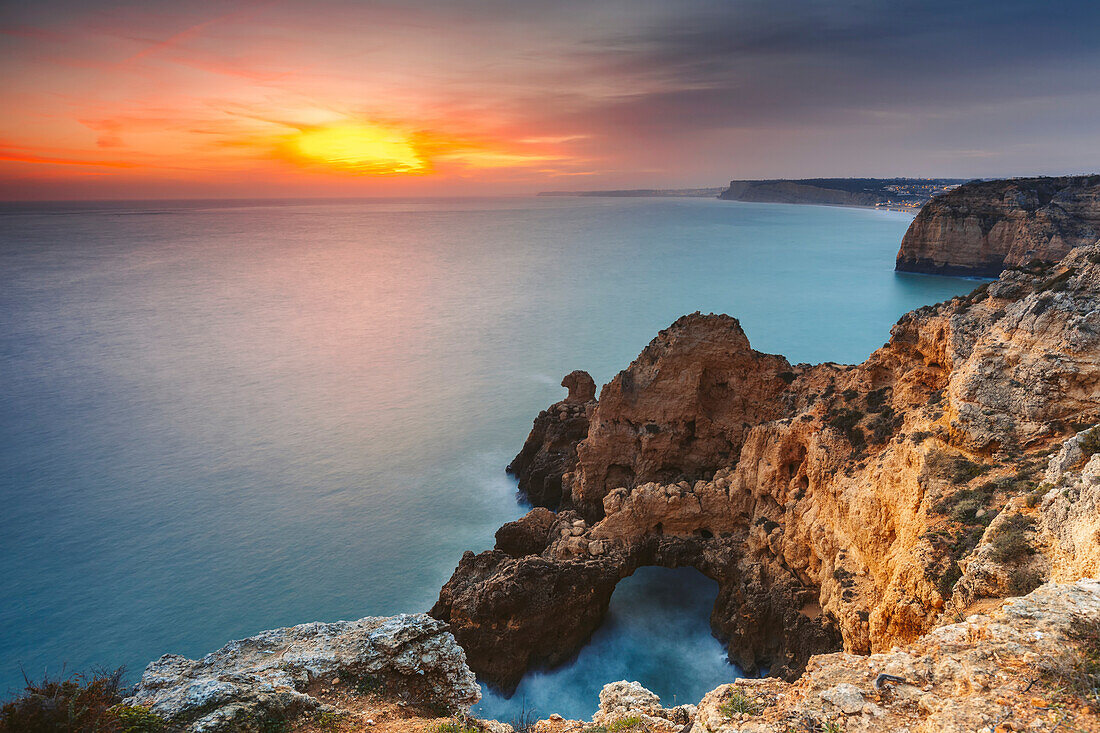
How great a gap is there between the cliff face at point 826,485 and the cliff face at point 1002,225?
5936cm

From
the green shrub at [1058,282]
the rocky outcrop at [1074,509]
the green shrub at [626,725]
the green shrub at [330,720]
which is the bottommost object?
the green shrub at [626,725]

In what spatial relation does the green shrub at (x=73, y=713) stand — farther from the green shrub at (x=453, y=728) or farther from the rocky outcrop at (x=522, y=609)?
the rocky outcrop at (x=522, y=609)

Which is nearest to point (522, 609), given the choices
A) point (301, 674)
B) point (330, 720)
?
point (301, 674)

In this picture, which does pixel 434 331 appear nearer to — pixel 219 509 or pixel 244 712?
pixel 219 509

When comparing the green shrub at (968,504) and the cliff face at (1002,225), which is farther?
the cliff face at (1002,225)

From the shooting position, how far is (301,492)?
29.1 meters

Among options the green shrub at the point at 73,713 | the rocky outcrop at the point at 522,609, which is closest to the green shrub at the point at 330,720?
the green shrub at the point at 73,713

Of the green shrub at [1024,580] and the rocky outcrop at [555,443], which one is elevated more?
the green shrub at [1024,580]

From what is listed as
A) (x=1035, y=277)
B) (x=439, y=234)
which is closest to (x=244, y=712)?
(x=1035, y=277)

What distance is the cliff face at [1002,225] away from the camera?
2405 inches

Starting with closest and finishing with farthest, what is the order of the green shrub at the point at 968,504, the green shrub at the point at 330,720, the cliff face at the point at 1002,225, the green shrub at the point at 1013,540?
the green shrub at the point at 330,720 → the green shrub at the point at 1013,540 → the green shrub at the point at 968,504 → the cliff face at the point at 1002,225

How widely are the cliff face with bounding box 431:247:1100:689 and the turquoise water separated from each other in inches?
109

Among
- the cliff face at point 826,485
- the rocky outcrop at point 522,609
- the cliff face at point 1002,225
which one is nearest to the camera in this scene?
the cliff face at point 826,485

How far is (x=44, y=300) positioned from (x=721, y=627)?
285 ft
